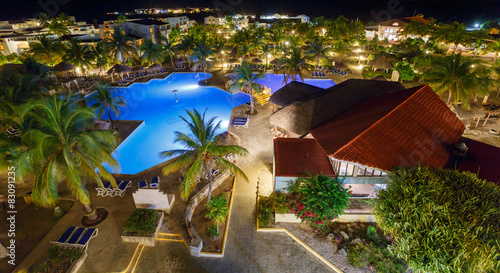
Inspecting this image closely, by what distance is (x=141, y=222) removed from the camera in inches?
428

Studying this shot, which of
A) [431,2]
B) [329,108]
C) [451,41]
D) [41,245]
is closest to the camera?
[41,245]

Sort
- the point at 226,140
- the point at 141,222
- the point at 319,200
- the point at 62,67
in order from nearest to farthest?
the point at 319,200 < the point at 141,222 < the point at 226,140 < the point at 62,67

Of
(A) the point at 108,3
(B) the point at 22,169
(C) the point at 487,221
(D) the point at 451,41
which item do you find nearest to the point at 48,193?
(B) the point at 22,169

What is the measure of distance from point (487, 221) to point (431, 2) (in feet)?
579

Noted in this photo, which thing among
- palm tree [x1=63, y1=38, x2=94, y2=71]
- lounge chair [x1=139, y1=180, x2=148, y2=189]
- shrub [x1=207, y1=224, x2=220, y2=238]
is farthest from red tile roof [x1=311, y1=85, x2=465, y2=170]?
palm tree [x1=63, y1=38, x2=94, y2=71]

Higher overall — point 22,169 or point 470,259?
point 22,169

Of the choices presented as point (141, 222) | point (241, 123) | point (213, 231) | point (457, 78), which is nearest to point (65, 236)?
point (141, 222)

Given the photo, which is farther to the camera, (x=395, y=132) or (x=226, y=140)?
(x=226, y=140)

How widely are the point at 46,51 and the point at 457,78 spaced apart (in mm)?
44638

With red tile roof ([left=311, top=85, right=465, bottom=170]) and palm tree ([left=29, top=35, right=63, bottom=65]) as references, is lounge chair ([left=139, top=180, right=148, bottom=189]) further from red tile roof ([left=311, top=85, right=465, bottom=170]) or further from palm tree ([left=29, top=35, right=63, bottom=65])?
palm tree ([left=29, top=35, right=63, bottom=65])

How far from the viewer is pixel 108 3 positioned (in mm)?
183000

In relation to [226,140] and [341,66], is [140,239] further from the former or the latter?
[341,66]

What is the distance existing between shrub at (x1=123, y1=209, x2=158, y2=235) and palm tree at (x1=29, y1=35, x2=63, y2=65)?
107 ft

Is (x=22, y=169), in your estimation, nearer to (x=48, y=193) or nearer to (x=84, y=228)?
(x=48, y=193)
